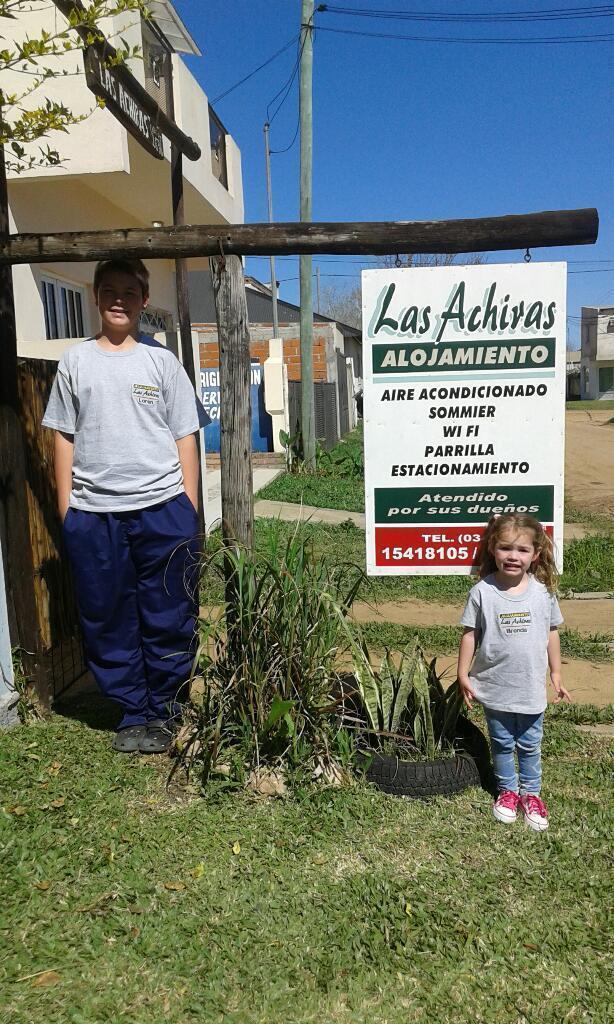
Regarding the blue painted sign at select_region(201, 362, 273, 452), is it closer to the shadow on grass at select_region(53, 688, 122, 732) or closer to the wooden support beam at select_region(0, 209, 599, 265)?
the shadow on grass at select_region(53, 688, 122, 732)

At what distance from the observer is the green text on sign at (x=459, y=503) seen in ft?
12.3

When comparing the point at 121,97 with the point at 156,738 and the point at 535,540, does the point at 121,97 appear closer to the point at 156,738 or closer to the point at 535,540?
the point at 535,540

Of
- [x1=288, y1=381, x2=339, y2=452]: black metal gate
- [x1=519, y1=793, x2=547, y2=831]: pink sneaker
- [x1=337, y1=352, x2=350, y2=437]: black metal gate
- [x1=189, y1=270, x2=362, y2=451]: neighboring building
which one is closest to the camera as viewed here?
[x1=519, y1=793, x2=547, y2=831]: pink sneaker

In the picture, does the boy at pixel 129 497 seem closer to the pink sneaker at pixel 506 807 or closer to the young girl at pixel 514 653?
the young girl at pixel 514 653

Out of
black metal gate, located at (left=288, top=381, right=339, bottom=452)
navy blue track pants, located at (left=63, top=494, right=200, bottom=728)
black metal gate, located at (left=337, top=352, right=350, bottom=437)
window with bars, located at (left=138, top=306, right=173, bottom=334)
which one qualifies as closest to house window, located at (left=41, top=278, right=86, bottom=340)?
window with bars, located at (left=138, top=306, right=173, bottom=334)

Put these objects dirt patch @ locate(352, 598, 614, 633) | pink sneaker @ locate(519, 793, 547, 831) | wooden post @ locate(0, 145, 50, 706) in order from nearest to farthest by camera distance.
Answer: pink sneaker @ locate(519, 793, 547, 831), wooden post @ locate(0, 145, 50, 706), dirt patch @ locate(352, 598, 614, 633)

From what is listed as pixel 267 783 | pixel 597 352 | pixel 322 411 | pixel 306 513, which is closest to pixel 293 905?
pixel 267 783

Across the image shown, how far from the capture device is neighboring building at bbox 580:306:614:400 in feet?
217

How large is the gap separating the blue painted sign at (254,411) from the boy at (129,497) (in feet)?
46.3

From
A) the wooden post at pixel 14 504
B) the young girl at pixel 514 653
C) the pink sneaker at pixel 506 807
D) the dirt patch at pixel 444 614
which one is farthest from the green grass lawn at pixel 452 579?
the pink sneaker at pixel 506 807

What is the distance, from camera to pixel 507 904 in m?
2.72

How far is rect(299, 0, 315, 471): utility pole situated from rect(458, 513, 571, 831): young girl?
11837mm

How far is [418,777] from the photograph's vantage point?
333 cm

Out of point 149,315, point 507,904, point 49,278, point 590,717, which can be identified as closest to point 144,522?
point 507,904
